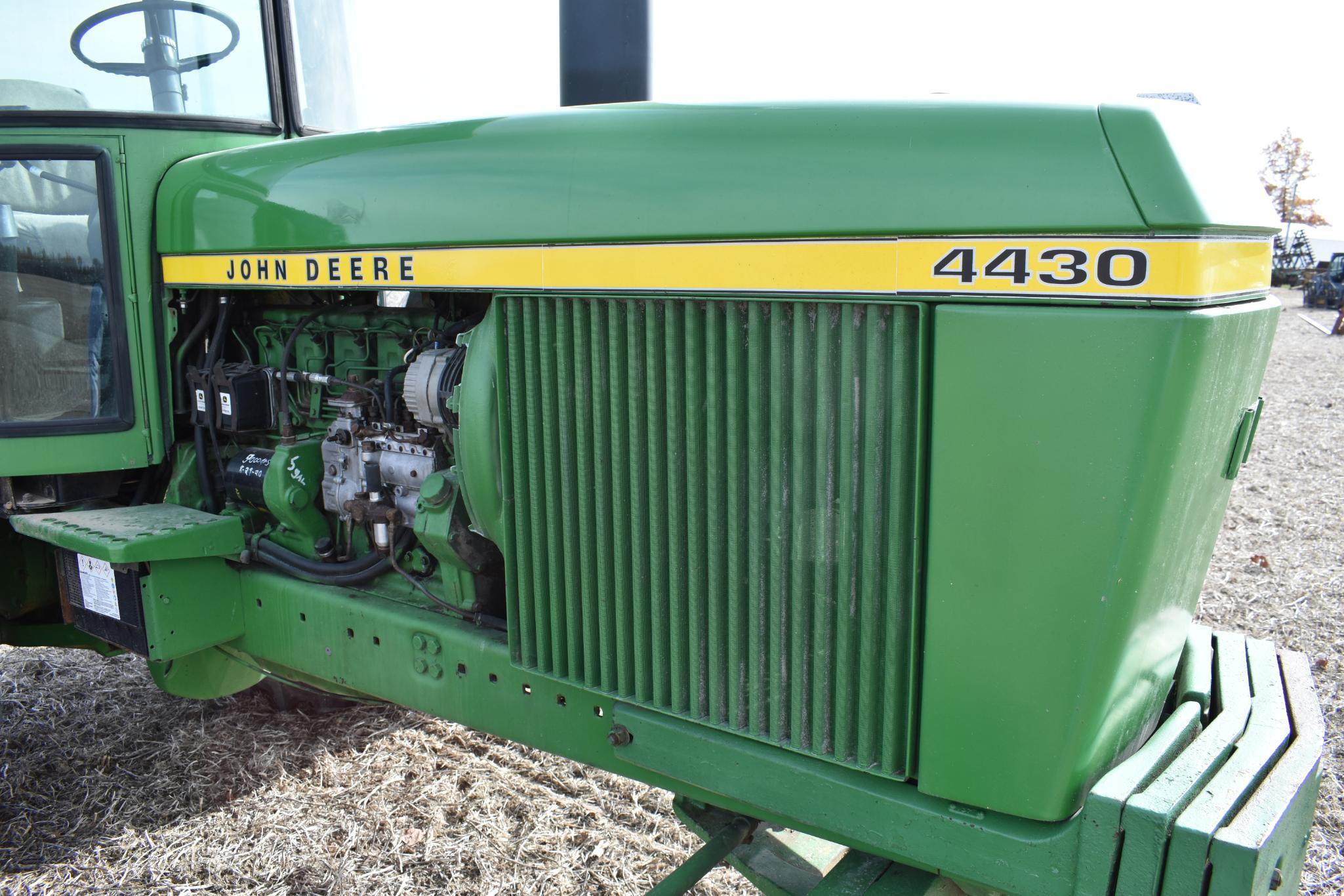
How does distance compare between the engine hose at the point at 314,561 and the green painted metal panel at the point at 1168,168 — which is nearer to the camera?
the green painted metal panel at the point at 1168,168

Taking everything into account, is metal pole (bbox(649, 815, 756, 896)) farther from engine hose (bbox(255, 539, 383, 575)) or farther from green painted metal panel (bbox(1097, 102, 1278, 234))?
green painted metal panel (bbox(1097, 102, 1278, 234))

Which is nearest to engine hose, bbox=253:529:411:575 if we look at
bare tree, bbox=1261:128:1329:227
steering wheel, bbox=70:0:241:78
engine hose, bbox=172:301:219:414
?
engine hose, bbox=172:301:219:414

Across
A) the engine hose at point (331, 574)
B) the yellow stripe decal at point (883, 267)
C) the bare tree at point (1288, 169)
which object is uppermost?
the bare tree at point (1288, 169)

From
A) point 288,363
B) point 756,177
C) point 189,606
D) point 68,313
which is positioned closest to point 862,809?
point 756,177

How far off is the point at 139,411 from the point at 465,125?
1.40 metres

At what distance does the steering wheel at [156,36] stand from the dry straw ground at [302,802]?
218 centimetres

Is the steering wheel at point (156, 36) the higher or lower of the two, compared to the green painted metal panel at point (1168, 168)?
higher

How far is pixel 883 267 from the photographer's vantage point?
154 centimetres

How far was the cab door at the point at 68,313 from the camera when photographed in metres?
2.75

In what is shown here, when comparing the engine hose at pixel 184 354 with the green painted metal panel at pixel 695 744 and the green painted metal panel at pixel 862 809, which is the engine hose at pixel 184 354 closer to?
the green painted metal panel at pixel 695 744

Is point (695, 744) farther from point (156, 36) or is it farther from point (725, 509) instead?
point (156, 36)

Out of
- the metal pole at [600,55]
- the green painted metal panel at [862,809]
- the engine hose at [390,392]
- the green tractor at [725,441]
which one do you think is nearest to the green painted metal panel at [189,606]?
the green tractor at [725,441]

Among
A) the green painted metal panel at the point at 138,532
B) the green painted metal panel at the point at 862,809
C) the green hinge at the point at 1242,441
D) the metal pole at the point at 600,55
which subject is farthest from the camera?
the metal pole at the point at 600,55

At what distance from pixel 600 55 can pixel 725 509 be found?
1.48 meters
